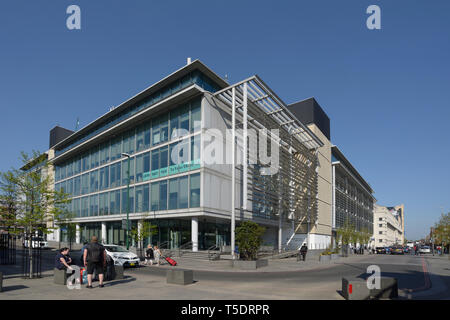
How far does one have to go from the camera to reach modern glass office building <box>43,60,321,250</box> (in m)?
29.9

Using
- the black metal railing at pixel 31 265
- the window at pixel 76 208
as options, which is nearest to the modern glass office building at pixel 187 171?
the window at pixel 76 208

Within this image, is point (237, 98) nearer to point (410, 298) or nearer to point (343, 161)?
point (410, 298)

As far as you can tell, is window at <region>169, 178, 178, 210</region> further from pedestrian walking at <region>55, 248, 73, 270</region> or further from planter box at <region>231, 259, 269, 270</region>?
pedestrian walking at <region>55, 248, 73, 270</region>

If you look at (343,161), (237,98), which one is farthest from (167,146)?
(343,161)

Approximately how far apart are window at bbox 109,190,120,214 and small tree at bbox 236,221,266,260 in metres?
20.7

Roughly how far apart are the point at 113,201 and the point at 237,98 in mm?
19922

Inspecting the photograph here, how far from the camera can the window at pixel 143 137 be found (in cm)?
3593

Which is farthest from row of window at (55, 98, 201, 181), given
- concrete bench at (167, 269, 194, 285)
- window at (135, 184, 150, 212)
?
concrete bench at (167, 269, 194, 285)

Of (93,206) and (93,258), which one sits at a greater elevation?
(93,258)

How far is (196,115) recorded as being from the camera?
99.5 feet

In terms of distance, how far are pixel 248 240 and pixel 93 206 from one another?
2841 cm

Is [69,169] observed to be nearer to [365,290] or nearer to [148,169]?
[148,169]

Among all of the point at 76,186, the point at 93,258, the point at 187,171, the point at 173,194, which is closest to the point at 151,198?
the point at 173,194

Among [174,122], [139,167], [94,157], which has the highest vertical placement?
[174,122]
